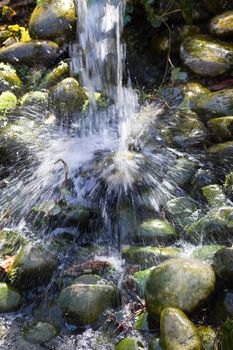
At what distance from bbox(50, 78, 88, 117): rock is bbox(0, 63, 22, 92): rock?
0.78m

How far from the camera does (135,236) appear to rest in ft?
12.9

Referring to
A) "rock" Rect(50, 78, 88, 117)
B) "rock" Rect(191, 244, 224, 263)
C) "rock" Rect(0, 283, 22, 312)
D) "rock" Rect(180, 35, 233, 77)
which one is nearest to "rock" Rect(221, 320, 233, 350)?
"rock" Rect(191, 244, 224, 263)

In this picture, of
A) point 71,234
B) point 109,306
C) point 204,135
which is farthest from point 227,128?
point 109,306

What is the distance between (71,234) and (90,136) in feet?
5.81

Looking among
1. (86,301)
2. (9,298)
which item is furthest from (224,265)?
(9,298)

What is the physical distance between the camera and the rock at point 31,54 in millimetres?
6727

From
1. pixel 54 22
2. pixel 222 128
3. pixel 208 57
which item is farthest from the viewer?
pixel 54 22

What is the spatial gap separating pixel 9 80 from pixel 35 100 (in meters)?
0.69

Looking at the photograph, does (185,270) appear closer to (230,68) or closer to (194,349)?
(194,349)

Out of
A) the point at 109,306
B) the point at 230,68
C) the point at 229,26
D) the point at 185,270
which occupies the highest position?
the point at 229,26

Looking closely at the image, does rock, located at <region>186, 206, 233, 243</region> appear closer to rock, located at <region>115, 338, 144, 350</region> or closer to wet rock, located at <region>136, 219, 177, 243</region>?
wet rock, located at <region>136, 219, 177, 243</region>

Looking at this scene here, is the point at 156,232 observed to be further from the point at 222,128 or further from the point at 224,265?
the point at 222,128

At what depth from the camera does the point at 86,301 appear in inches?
128

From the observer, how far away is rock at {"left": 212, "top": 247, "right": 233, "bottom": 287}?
318 cm
